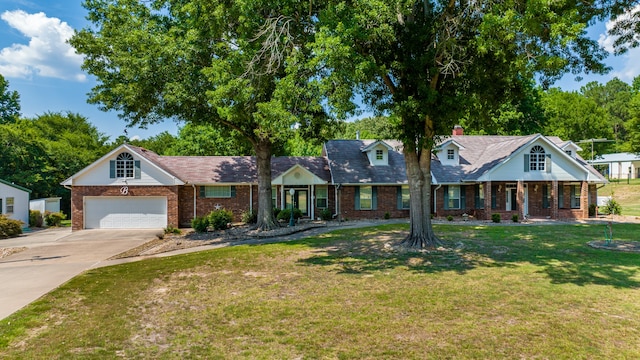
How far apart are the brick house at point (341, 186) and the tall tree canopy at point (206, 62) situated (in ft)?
20.2

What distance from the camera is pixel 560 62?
910 cm

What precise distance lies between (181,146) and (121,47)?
84.3ft

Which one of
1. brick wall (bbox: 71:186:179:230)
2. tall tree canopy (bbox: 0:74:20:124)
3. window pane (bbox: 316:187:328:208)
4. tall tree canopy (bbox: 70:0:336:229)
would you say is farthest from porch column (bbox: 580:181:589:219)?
tall tree canopy (bbox: 0:74:20:124)

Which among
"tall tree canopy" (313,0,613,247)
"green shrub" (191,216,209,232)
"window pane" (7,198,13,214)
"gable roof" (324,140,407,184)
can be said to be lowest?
"green shrub" (191,216,209,232)

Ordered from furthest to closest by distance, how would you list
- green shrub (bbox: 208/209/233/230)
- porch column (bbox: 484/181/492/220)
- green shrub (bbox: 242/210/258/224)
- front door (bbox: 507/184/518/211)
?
front door (bbox: 507/184/518/211), porch column (bbox: 484/181/492/220), green shrub (bbox: 242/210/258/224), green shrub (bbox: 208/209/233/230)

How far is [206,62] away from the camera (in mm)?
16078

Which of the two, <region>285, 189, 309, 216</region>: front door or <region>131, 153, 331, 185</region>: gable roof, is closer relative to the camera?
<region>131, 153, 331, 185</region>: gable roof

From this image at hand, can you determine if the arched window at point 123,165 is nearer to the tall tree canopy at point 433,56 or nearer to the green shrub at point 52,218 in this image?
the green shrub at point 52,218

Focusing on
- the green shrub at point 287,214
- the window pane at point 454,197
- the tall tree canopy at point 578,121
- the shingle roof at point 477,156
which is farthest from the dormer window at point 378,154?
the tall tree canopy at point 578,121

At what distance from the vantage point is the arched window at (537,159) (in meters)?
24.5

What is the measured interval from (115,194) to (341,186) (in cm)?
1484

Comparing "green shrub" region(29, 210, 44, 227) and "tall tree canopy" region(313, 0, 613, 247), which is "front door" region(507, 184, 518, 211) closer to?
"tall tree canopy" region(313, 0, 613, 247)

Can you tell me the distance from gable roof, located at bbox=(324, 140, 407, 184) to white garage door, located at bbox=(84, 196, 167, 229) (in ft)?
38.9

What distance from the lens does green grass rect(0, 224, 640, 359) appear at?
5.58 meters
